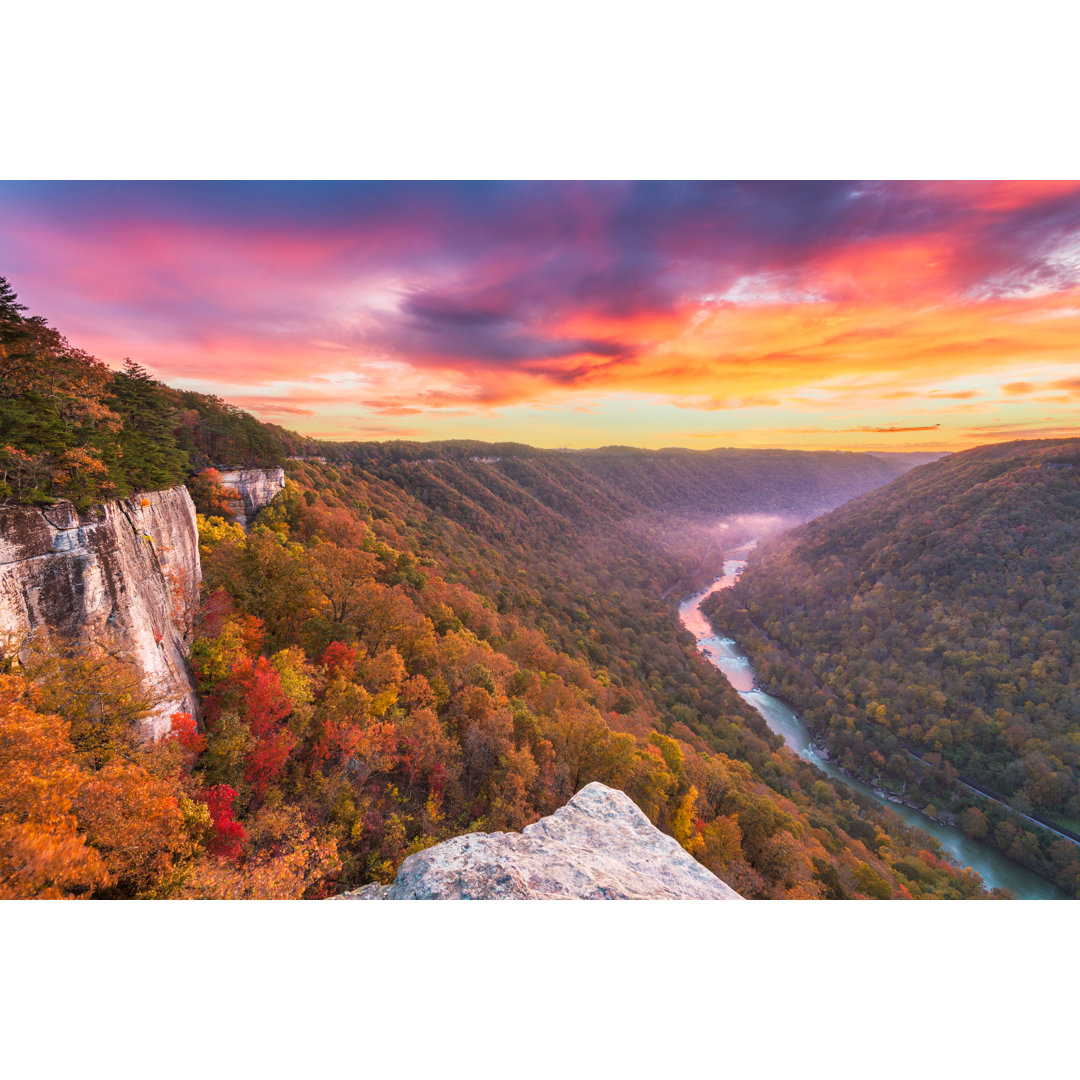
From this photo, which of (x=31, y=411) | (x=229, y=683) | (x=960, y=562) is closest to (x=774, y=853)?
(x=229, y=683)

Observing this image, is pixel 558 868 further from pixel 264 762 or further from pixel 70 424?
pixel 70 424

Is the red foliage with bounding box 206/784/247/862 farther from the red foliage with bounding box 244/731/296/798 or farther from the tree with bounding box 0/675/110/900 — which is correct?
the tree with bounding box 0/675/110/900

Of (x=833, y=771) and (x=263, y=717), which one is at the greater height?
(x=263, y=717)

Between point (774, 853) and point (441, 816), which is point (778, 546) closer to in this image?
point (774, 853)

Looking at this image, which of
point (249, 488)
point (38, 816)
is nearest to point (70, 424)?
point (38, 816)

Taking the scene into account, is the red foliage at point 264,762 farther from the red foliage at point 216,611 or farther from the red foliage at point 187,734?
the red foliage at point 216,611

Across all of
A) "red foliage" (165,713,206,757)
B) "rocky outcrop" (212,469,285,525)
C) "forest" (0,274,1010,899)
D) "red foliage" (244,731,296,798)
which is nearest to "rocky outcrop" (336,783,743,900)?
"forest" (0,274,1010,899)
